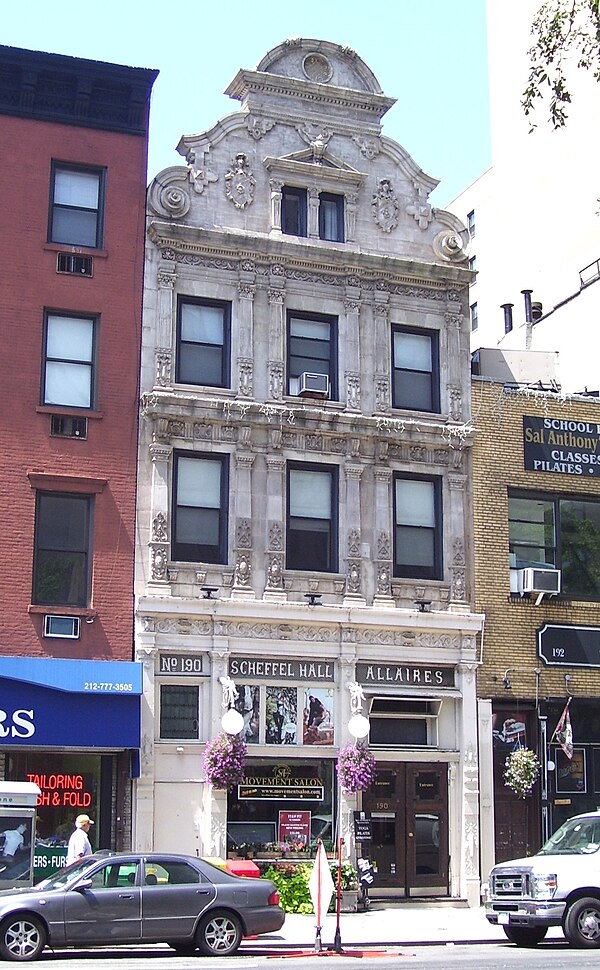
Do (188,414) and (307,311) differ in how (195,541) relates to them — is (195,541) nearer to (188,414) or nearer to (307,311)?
(188,414)

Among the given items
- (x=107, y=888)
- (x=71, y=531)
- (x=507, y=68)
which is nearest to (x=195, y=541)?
(x=71, y=531)

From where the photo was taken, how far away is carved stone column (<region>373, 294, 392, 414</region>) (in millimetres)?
28719

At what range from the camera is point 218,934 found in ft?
61.6

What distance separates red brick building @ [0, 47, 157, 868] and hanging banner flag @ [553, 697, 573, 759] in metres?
9.08

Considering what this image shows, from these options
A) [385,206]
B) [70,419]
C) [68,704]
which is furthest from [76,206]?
[68,704]

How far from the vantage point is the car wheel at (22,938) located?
17.4 metres

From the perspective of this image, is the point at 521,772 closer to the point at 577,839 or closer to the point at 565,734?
the point at 565,734

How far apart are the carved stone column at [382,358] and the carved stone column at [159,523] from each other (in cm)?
471

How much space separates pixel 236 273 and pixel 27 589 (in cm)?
784

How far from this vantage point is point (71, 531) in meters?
26.2

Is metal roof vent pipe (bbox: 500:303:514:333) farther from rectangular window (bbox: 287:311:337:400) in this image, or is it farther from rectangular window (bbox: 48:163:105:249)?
rectangular window (bbox: 48:163:105:249)

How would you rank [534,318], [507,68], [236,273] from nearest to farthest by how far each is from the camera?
[236,273], [534,318], [507,68]

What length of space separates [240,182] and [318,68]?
11.4 ft

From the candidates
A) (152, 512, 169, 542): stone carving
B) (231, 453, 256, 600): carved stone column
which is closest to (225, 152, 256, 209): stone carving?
(231, 453, 256, 600): carved stone column
